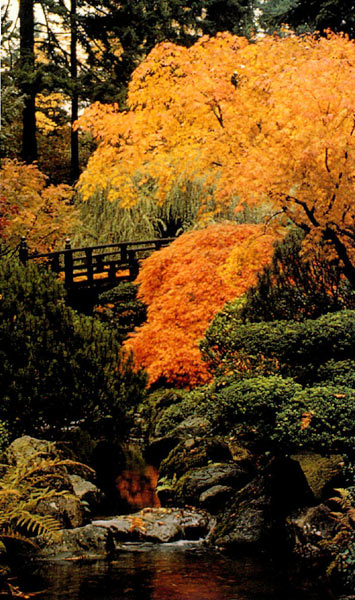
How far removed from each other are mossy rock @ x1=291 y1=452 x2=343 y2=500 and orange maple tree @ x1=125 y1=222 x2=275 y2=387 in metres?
4.66

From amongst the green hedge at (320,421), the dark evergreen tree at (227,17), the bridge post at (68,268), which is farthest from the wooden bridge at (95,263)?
the green hedge at (320,421)

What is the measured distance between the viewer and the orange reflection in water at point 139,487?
375 inches

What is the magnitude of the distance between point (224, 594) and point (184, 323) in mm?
6700

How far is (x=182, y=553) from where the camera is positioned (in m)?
7.42

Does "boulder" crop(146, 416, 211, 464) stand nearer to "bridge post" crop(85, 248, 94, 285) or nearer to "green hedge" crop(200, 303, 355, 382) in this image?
"green hedge" crop(200, 303, 355, 382)

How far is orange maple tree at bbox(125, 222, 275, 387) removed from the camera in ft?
39.8

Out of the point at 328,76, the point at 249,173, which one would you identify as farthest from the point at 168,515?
the point at 328,76

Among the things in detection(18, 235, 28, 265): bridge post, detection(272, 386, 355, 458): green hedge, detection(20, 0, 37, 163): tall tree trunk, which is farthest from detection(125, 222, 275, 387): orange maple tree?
detection(20, 0, 37, 163): tall tree trunk

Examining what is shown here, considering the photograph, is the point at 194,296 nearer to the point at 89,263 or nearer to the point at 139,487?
the point at 139,487

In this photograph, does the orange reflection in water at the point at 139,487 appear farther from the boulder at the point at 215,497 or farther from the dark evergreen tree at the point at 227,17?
the dark evergreen tree at the point at 227,17

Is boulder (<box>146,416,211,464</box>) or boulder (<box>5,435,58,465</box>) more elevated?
boulder (<box>5,435,58,465</box>)

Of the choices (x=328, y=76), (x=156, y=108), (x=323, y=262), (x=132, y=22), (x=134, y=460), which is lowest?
(x=134, y=460)

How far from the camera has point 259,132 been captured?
14.3 meters

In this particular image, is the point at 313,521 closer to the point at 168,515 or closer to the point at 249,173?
the point at 168,515
